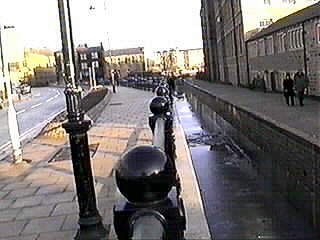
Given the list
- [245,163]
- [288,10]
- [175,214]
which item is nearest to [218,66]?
[288,10]

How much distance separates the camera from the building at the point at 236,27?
44.6 m

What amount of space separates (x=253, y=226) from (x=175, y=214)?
9.29 m

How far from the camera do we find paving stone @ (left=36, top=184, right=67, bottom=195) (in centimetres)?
839

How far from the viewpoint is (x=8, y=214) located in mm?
7277

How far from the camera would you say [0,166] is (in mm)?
11648

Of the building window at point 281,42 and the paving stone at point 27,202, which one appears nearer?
the paving stone at point 27,202

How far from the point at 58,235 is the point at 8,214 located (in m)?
1.53

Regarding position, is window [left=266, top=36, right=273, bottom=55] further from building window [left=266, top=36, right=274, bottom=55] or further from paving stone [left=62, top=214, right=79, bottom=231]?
paving stone [left=62, top=214, right=79, bottom=231]

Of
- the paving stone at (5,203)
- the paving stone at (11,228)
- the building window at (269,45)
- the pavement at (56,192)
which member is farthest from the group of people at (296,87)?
the paving stone at (11,228)

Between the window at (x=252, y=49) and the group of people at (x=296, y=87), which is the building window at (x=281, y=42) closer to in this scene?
the window at (x=252, y=49)

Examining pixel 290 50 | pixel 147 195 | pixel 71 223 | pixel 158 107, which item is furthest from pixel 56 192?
pixel 290 50

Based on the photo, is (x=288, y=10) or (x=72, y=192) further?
(x=288, y=10)

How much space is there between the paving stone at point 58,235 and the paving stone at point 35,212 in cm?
92

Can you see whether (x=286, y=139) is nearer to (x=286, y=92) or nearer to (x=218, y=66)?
(x=286, y=92)
